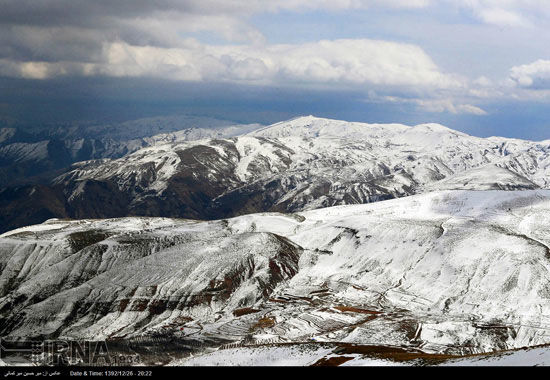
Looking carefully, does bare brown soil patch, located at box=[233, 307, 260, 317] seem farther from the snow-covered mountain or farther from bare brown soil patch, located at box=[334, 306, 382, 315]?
bare brown soil patch, located at box=[334, 306, 382, 315]

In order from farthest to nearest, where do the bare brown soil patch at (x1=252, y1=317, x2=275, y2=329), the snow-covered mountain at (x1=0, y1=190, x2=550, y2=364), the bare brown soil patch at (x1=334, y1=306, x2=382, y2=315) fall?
the bare brown soil patch at (x1=334, y1=306, x2=382, y2=315) → the bare brown soil patch at (x1=252, y1=317, x2=275, y2=329) → the snow-covered mountain at (x1=0, y1=190, x2=550, y2=364)

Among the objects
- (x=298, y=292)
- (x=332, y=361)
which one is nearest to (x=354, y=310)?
(x=298, y=292)

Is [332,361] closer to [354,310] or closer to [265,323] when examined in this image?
[265,323]

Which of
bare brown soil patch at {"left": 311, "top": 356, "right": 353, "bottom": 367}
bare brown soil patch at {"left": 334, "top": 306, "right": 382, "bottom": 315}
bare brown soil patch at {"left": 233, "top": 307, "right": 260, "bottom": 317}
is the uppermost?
bare brown soil patch at {"left": 311, "top": 356, "right": 353, "bottom": 367}

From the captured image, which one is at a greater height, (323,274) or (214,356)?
(214,356)

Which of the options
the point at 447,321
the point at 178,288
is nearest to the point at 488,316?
the point at 447,321

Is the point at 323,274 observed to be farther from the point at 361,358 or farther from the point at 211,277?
the point at 361,358

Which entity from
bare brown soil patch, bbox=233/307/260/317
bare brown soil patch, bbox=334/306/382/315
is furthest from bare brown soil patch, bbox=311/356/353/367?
bare brown soil patch, bbox=233/307/260/317
